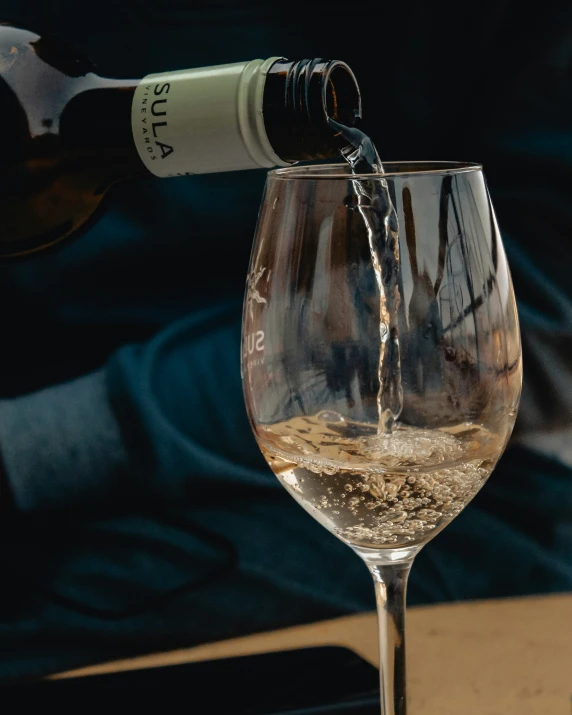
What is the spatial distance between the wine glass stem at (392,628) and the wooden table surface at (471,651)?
54mm

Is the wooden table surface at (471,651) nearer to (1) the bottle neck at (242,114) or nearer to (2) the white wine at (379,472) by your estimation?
(2) the white wine at (379,472)

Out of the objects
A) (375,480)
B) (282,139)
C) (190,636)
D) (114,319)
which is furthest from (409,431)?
(114,319)

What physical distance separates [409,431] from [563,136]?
581mm

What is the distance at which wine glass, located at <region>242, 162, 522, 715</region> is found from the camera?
39cm

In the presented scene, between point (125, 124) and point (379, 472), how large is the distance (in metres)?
0.30

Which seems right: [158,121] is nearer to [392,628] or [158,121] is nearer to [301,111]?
[301,111]

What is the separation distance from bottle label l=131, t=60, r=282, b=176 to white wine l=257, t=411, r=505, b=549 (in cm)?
16

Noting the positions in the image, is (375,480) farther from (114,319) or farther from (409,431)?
(114,319)

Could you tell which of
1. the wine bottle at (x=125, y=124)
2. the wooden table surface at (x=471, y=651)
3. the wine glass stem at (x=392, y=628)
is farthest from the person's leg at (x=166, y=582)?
the wine bottle at (x=125, y=124)

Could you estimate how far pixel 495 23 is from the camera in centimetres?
90

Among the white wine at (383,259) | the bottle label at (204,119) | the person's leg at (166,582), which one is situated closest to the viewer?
the white wine at (383,259)

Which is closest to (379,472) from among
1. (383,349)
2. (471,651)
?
(383,349)

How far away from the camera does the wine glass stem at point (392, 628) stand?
1.45 ft

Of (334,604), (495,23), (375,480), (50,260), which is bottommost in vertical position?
(334,604)
